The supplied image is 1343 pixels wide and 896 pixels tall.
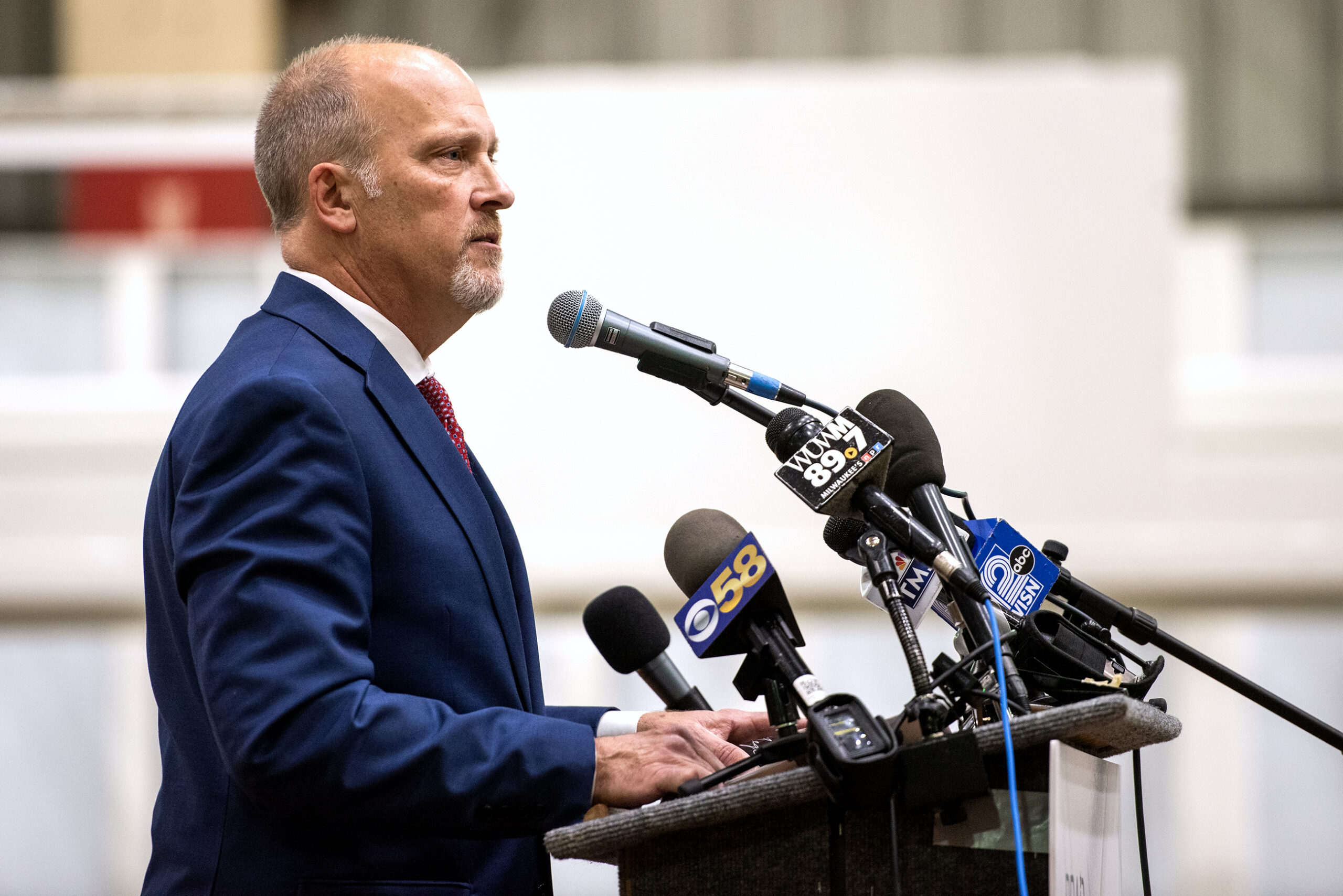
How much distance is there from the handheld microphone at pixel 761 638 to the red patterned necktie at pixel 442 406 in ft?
0.97

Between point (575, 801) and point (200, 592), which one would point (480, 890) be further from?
point (200, 592)

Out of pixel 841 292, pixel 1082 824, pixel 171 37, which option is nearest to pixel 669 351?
pixel 1082 824

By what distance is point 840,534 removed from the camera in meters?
1.42

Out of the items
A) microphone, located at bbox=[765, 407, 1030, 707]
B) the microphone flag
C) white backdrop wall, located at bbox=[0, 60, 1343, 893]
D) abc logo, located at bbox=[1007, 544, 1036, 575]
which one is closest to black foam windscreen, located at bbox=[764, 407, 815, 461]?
microphone, located at bbox=[765, 407, 1030, 707]

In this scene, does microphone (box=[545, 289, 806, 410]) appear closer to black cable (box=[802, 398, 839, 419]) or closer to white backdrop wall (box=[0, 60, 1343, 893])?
black cable (box=[802, 398, 839, 419])

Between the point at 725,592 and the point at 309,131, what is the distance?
0.74 m

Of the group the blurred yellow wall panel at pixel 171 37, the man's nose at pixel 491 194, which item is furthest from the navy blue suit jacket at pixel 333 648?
the blurred yellow wall panel at pixel 171 37

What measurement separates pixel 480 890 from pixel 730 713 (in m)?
0.29

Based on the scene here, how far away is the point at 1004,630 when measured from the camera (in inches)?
52.6

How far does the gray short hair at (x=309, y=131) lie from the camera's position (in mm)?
1523

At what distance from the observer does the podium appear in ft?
3.56

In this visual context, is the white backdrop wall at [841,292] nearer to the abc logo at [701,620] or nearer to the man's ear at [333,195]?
the man's ear at [333,195]

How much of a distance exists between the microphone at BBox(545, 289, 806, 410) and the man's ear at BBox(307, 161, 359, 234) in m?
0.29

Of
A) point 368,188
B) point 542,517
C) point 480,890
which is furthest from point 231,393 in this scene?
point 542,517
